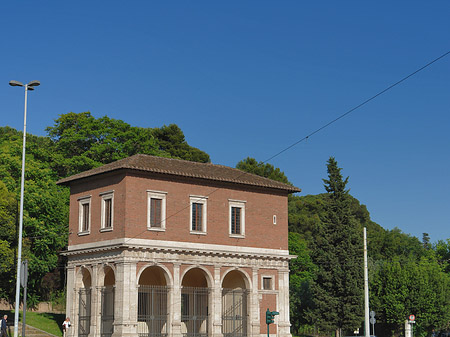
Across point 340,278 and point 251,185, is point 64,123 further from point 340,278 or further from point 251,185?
point 340,278

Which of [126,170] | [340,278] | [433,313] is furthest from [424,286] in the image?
[126,170]

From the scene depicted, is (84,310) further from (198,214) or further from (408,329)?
(408,329)

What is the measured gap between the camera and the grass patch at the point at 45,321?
46022mm

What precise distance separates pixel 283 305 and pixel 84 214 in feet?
50.0

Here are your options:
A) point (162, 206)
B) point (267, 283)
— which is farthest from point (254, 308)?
point (162, 206)

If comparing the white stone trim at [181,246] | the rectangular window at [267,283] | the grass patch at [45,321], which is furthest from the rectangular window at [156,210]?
the grass patch at [45,321]

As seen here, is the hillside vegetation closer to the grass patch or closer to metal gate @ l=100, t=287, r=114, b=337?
the grass patch

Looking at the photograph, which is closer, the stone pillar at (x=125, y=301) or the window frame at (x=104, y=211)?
the stone pillar at (x=125, y=301)

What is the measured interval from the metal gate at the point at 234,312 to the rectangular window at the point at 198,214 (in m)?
5.25

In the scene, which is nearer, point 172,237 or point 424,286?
point 172,237

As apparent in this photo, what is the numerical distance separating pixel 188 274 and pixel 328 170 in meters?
17.1

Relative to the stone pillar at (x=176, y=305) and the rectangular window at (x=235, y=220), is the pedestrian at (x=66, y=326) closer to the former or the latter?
the stone pillar at (x=176, y=305)

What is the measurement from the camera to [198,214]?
44.4m

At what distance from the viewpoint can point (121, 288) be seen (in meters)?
39.9
